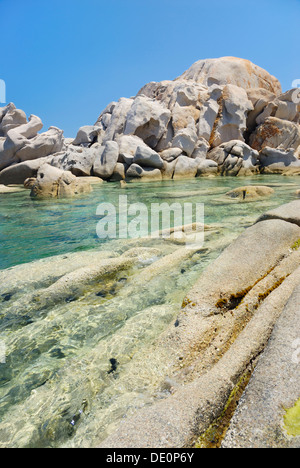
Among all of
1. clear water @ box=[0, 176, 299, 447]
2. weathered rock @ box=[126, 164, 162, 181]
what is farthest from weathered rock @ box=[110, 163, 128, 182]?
clear water @ box=[0, 176, 299, 447]

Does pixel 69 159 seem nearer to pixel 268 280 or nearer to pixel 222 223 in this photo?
pixel 222 223

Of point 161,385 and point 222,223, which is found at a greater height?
point 222,223

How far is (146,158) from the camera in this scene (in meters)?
21.5

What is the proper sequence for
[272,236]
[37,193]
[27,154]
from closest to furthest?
1. [272,236]
2. [37,193]
3. [27,154]

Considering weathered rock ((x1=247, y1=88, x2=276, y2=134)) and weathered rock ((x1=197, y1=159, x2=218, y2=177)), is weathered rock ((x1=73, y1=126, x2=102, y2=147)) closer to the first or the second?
weathered rock ((x1=197, y1=159, x2=218, y2=177))

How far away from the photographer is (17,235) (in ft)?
25.0

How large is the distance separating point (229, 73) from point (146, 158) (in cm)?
2195

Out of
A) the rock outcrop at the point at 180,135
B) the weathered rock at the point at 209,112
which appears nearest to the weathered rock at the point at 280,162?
the rock outcrop at the point at 180,135

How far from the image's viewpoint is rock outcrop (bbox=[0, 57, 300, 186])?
2223 cm

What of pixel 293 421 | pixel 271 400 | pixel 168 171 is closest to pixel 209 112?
pixel 168 171

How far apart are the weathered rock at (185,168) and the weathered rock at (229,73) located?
17149 millimetres
